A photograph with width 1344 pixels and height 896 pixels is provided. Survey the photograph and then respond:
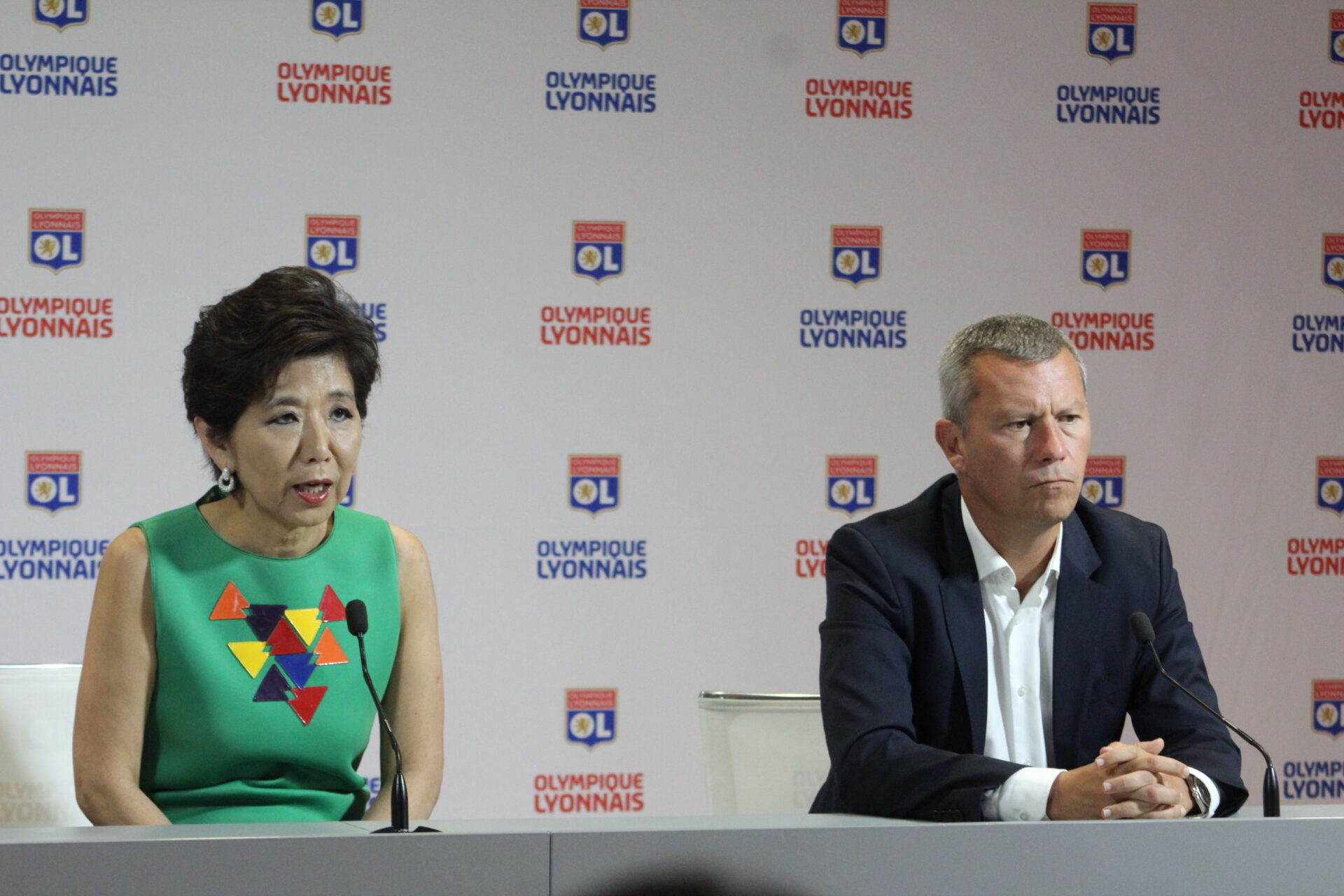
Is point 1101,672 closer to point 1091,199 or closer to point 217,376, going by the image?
point 217,376

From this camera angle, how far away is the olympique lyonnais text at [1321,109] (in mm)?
3938

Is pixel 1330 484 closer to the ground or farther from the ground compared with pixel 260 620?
farther from the ground

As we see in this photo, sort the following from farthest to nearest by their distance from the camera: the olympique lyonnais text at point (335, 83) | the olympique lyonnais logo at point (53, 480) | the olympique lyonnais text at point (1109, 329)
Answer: the olympique lyonnais text at point (1109, 329) < the olympique lyonnais text at point (335, 83) < the olympique lyonnais logo at point (53, 480)

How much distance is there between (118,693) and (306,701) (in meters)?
0.24

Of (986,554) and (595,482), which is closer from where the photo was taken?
(986,554)

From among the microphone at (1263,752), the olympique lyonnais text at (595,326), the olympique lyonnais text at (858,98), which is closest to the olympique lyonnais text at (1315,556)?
the olympique lyonnais text at (858,98)

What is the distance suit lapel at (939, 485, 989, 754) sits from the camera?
5.89 ft

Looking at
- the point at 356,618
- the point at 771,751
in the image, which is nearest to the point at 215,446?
the point at 356,618

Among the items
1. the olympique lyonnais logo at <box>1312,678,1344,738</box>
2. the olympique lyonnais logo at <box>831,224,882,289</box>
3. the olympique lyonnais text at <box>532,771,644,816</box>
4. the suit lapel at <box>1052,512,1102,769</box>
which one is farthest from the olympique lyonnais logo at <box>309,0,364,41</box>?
the olympique lyonnais logo at <box>1312,678,1344,738</box>

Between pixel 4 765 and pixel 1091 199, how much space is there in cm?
324

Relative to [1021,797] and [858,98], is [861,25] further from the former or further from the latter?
[1021,797]

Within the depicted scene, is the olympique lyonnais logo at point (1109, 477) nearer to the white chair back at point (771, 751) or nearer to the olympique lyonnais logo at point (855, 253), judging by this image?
the olympique lyonnais logo at point (855, 253)

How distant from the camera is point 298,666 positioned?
1765mm

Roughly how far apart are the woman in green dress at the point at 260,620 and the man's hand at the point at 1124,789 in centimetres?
85
